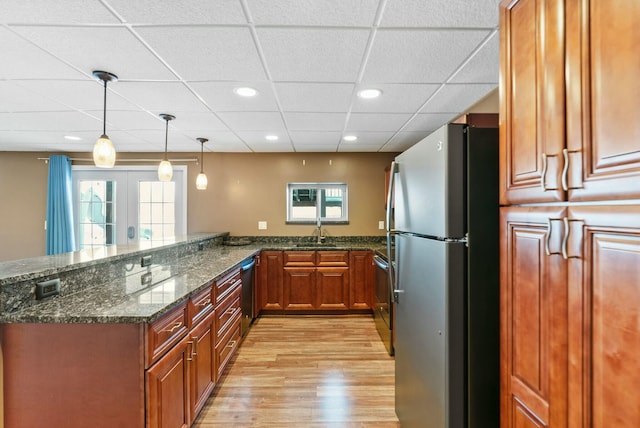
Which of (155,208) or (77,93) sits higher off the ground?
(77,93)

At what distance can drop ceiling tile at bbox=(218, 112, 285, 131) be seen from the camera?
2.86 metres

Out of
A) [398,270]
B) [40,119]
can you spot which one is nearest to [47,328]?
[398,270]

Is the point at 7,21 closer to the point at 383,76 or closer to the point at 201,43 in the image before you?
the point at 201,43

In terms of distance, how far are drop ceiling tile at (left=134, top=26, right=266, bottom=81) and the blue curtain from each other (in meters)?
3.68

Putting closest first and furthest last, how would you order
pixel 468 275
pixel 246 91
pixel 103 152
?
1. pixel 468 275
2. pixel 103 152
3. pixel 246 91

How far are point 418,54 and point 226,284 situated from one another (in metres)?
2.15

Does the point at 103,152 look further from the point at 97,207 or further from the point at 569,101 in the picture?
the point at 97,207

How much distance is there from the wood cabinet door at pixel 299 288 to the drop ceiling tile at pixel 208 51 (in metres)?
2.57

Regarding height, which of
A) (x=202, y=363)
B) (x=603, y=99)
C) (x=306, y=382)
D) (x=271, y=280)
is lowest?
(x=306, y=382)

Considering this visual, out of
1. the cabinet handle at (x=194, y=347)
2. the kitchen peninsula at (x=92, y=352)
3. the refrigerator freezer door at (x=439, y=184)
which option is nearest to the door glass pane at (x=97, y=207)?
the kitchen peninsula at (x=92, y=352)

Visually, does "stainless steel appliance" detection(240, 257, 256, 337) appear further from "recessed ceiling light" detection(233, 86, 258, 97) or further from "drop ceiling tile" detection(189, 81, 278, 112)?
"recessed ceiling light" detection(233, 86, 258, 97)

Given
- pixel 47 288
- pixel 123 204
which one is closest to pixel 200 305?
pixel 47 288

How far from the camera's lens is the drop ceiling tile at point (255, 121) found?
2.86m

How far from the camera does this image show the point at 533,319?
0.93 m
